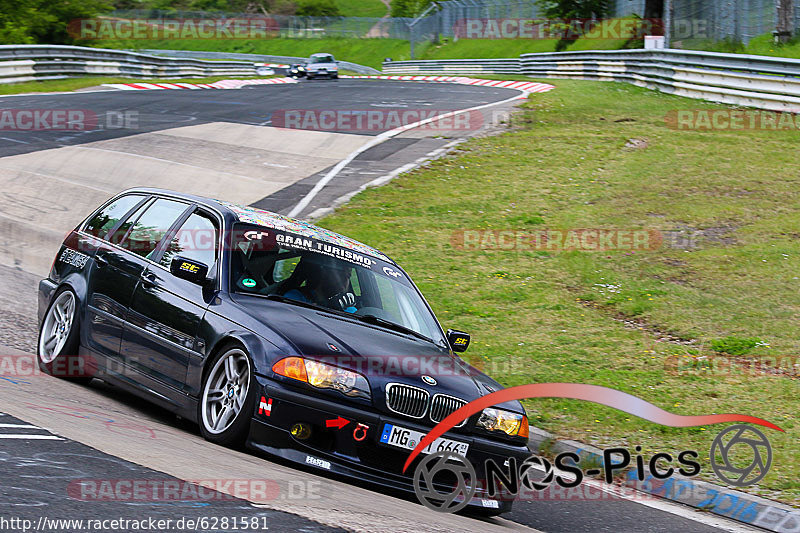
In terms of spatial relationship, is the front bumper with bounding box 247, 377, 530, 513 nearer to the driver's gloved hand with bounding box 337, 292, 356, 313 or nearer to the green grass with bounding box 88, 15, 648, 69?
the driver's gloved hand with bounding box 337, 292, 356, 313

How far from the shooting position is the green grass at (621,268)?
319 inches

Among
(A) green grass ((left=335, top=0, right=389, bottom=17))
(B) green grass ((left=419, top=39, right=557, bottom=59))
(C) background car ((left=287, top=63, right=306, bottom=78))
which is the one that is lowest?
(C) background car ((left=287, top=63, right=306, bottom=78))

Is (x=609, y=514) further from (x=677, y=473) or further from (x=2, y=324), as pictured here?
(x=2, y=324)

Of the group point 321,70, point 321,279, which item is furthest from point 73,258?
point 321,70

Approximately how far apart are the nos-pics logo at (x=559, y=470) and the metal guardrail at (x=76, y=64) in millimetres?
27120

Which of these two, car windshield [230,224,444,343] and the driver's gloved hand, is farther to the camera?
the driver's gloved hand

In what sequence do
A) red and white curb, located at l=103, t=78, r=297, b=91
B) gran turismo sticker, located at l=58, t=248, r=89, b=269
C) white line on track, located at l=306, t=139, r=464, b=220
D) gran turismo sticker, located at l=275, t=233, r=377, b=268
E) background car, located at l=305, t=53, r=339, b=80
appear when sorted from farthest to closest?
background car, located at l=305, t=53, r=339, b=80 → red and white curb, located at l=103, t=78, r=297, b=91 → white line on track, located at l=306, t=139, r=464, b=220 → gran turismo sticker, located at l=58, t=248, r=89, b=269 → gran turismo sticker, located at l=275, t=233, r=377, b=268

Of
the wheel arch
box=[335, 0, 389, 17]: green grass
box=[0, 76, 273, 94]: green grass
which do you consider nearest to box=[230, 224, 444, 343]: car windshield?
the wheel arch

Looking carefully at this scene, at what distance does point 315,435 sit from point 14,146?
1449cm

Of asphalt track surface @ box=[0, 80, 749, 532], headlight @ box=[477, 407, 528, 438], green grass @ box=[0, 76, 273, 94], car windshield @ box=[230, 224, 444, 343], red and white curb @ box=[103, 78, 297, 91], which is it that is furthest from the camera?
red and white curb @ box=[103, 78, 297, 91]

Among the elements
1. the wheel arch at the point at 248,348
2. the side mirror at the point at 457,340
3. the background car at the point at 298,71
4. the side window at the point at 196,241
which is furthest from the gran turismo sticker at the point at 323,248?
the background car at the point at 298,71

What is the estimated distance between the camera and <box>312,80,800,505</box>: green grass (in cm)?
809

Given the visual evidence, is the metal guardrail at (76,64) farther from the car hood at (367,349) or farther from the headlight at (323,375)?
the headlight at (323,375)

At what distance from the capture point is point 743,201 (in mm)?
15523
